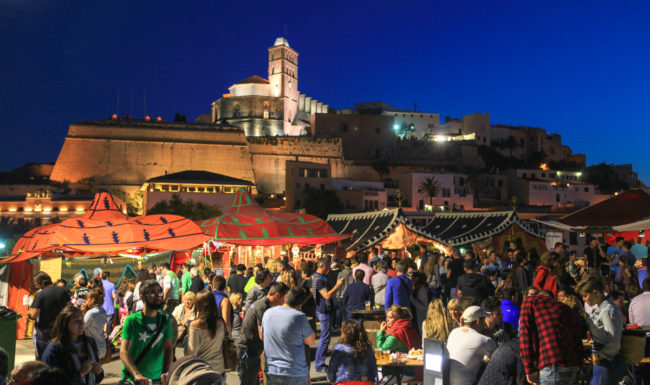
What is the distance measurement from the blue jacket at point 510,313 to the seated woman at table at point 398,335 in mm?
1273

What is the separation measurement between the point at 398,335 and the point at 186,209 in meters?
40.8

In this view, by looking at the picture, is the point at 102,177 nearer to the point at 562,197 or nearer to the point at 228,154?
the point at 228,154

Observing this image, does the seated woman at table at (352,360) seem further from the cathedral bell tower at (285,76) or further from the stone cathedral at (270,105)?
the cathedral bell tower at (285,76)

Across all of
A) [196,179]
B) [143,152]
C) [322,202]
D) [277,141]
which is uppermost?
[277,141]

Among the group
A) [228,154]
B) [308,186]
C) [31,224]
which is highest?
[228,154]

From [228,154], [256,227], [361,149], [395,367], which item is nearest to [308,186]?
[228,154]

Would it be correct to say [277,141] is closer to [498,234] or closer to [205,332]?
[498,234]

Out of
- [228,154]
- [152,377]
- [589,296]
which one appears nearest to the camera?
[152,377]

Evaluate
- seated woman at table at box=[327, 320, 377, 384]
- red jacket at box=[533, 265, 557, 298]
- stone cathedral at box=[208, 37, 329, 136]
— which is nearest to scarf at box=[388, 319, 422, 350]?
seated woman at table at box=[327, 320, 377, 384]

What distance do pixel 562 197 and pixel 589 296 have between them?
62421mm

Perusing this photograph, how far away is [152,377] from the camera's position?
4781 millimetres

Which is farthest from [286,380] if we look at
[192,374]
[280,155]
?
[280,155]

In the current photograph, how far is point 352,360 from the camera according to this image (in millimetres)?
4965

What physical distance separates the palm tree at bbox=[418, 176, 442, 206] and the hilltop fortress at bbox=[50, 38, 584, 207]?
4.87 meters
